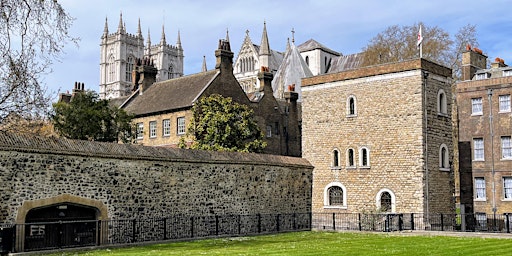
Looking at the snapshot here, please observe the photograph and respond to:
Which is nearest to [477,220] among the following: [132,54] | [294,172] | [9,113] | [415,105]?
[415,105]

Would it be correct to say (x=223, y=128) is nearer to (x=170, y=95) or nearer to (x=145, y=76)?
(x=170, y=95)

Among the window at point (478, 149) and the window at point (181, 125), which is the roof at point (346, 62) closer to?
the window at point (181, 125)

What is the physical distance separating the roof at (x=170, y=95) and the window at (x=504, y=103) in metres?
18.0

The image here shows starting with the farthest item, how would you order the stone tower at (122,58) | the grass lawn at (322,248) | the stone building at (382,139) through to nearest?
the stone tower at (122,58) → the stone building at (382,139) → the grass lawn at (322,248)

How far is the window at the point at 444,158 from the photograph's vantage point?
2925 cm

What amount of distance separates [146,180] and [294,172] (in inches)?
367

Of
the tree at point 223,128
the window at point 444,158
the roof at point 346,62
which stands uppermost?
the roof at point 346,62

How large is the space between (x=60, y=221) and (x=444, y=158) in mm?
20060

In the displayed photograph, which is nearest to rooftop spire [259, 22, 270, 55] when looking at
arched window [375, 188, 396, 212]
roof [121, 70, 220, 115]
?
roof [121, 70, 220, 115]

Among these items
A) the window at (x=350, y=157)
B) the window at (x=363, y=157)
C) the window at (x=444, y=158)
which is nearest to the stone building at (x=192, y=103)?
the window at (x=350, y=157)

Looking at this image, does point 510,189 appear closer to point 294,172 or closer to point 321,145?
point 321,145

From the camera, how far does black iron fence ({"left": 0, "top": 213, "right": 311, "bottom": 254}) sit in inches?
656

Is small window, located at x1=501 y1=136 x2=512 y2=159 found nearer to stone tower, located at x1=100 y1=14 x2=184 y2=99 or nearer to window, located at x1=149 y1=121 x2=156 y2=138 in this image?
window, located at x1=149 y1=121 x2=156 y2=138

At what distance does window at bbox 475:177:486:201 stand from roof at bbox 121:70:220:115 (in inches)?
705
